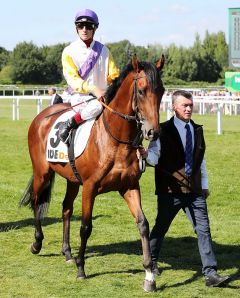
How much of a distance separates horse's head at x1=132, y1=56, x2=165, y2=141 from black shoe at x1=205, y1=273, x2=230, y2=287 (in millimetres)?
1404

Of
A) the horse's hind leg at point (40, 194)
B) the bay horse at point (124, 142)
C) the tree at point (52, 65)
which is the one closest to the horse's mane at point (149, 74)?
the bay horse at point (124, 142)

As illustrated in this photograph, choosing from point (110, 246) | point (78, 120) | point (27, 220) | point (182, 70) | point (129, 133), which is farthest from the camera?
point (182, 70)

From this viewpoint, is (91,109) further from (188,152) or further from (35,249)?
(35,249)

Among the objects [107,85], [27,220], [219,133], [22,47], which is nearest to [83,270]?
[107,85]

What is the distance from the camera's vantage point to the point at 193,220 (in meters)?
5.80

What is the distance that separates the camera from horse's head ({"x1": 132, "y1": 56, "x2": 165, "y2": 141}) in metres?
5.09

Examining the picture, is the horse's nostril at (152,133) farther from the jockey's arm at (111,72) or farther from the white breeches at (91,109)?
the jockey's arm at (111,72)

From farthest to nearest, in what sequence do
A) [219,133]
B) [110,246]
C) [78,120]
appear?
[219,133], [110,246], [78,120]

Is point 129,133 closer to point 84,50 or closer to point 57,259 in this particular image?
point 84,50

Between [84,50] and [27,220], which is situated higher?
[84,50]

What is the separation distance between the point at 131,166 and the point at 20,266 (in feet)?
5.38

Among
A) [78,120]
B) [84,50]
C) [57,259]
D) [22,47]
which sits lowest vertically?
[57,259]

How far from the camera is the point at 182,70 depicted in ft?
258

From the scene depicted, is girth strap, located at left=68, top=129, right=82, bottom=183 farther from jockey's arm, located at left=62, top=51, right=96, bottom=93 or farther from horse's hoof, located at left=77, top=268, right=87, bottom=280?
horse's hoof, located at left=77, top=268, right=87, bottom=280
